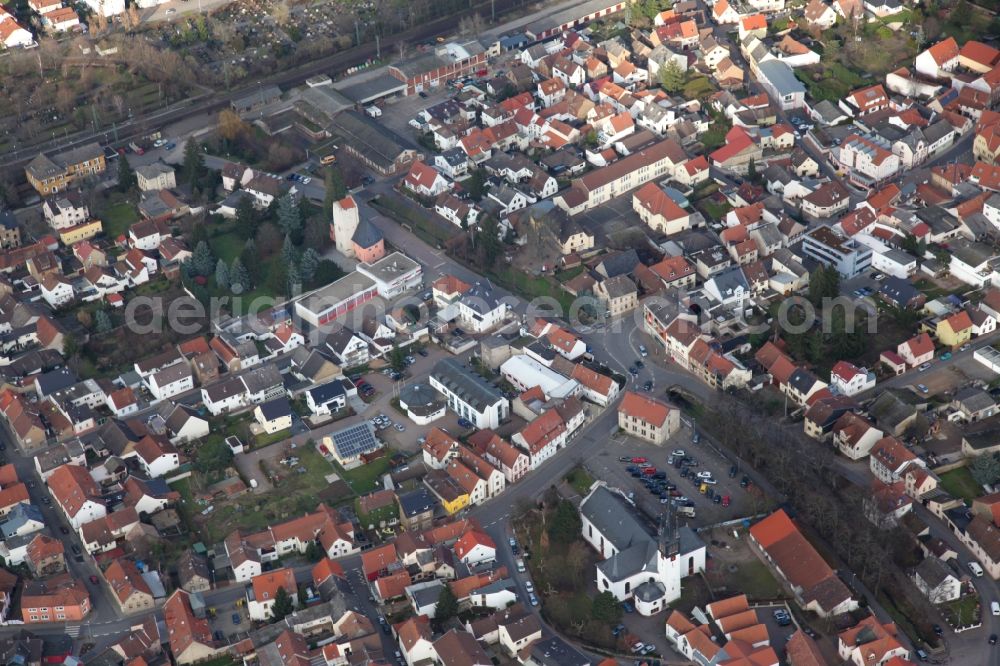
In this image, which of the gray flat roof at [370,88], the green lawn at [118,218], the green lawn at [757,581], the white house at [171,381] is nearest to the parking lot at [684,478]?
the green lawn at [757,581]

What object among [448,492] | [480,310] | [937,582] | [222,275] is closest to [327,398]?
[448,492]

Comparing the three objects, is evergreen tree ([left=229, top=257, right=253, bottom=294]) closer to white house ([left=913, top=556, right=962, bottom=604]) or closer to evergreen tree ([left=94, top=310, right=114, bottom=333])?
evergreen tree ([left=94, top=310, right=114, bottom=333])

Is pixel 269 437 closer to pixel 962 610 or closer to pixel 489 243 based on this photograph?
pixel 489 243

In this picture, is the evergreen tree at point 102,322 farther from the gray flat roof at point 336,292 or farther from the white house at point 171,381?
the gray flat roof at point 336,292

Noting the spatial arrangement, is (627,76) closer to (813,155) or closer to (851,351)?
(813,155)

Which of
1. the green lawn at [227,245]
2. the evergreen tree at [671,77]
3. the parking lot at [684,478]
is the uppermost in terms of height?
the evergreen tree at [671,77]

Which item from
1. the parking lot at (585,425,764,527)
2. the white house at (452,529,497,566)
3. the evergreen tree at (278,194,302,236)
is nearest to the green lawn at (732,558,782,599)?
the parking lot at (585,425,764,527)
